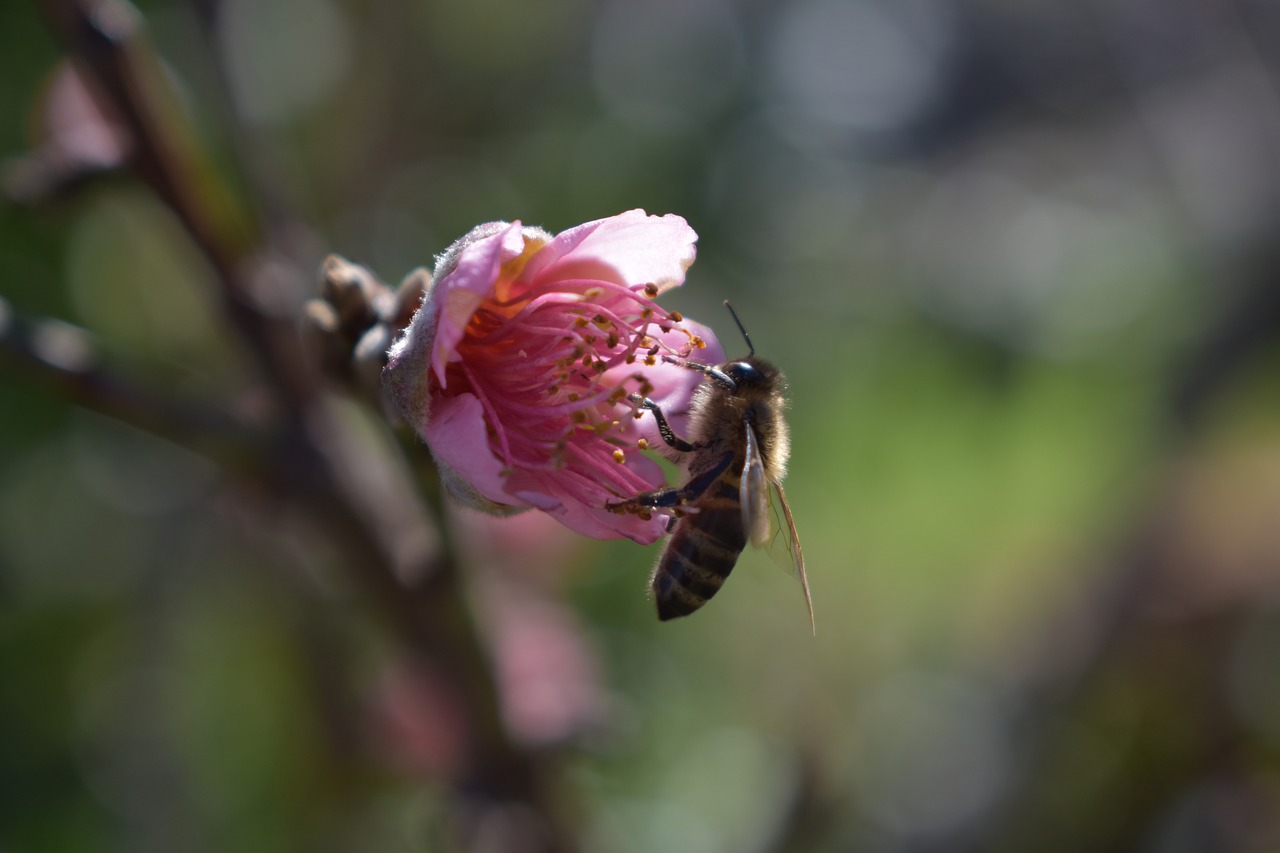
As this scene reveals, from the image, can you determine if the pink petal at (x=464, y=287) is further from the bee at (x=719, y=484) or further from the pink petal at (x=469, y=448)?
the bee at (x=719, y=484)

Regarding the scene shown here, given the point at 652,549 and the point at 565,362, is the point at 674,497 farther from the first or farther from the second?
the point at 652,549

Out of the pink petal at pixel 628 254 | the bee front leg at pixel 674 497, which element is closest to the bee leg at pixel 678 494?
the bee front leg at pixel 674 497

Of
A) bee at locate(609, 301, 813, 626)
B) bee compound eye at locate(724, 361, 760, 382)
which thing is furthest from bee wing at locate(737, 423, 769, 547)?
bee compound eye at locate(724, 361, 760, 382)

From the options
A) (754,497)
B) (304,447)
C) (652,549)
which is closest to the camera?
(754,497)

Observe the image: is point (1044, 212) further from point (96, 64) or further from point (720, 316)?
point (96, 64)

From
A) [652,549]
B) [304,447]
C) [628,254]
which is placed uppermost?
[628,254]

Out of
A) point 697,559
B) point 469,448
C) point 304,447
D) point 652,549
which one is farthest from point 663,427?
point 652,549

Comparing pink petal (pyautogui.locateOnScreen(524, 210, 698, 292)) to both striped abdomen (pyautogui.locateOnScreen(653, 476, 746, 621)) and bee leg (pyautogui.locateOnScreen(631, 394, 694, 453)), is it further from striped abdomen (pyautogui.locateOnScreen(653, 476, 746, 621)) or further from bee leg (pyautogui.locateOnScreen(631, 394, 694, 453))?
striped abdomen (pyautogui.locateOnScreen(653, 476, 746, 621))

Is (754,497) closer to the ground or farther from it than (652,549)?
farther from it
